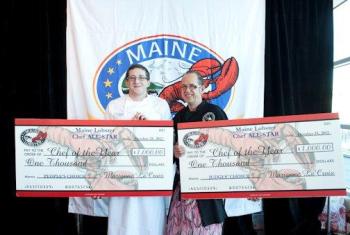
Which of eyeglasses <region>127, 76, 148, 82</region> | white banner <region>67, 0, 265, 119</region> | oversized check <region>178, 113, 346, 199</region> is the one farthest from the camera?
white banner <region>67, 0, 265, 119</region>

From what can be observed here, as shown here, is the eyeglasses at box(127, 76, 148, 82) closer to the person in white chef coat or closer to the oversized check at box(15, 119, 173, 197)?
the person in white chef coat

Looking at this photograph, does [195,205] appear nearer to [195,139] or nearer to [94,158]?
[195,139]

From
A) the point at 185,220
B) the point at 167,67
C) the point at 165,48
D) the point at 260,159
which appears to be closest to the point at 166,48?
the point at 165,48

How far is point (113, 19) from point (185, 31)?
62cm

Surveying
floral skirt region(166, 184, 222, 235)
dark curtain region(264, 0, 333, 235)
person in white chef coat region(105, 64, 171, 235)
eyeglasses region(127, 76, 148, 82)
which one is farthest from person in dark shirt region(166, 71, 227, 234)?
dark curtain region(264, 0, 333, 235)

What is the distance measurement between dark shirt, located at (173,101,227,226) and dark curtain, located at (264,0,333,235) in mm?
895

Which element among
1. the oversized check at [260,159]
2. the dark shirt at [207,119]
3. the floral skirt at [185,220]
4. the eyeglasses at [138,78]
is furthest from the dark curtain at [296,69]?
the eyeglasses at [138,78]

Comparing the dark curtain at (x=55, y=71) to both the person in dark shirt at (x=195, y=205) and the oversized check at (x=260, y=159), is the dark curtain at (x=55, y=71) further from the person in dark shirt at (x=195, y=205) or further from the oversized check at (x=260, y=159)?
the person in dark shirt at (x=195, y=205)

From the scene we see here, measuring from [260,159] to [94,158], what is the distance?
1.11 metres

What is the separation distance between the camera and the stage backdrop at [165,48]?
2.65m

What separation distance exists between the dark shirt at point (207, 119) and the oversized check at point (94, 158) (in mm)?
150

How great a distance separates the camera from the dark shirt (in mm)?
2004

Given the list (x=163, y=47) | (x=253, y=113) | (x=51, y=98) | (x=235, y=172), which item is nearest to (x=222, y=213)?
(x=235, y=172)

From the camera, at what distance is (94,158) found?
6.88ft
